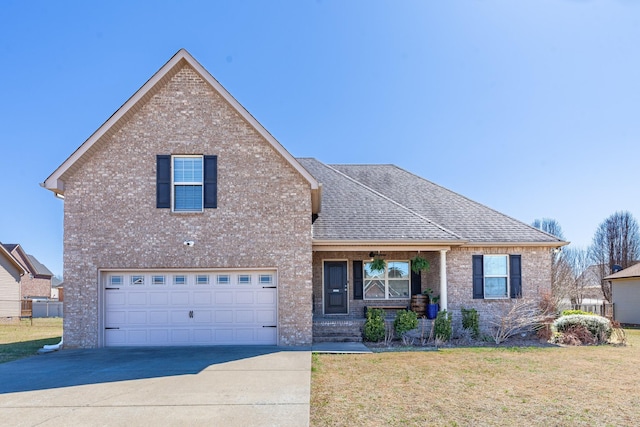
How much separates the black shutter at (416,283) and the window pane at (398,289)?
0.23 meters

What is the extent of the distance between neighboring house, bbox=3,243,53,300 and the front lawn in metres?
41.5

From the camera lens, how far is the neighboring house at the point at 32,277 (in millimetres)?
44219

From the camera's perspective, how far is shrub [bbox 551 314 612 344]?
15.2 m

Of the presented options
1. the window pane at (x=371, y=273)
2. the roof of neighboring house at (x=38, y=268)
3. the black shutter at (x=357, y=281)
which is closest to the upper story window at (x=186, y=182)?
the black shutter at (x=357, y=281)

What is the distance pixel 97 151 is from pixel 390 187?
1135 cm

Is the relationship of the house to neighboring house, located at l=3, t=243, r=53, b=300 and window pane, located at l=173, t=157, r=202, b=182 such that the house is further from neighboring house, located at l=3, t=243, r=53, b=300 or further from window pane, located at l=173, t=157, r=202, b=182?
neighboring house, located at l=3, t=243, r=53, b=300

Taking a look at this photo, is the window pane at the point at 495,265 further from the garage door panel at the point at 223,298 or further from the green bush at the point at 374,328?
the garage door panel at the point at 223,298

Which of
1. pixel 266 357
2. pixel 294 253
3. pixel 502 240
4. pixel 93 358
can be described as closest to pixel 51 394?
pixel 93 358

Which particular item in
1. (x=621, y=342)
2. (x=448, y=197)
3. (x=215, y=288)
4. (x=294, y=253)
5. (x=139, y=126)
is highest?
(x=139, y=126)

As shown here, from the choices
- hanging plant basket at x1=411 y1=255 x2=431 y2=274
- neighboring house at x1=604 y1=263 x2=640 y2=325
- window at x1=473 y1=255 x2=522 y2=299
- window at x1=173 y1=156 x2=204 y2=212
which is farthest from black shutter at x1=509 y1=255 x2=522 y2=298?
neighboring house at x1=604 y1=263 x2=640 y2=325

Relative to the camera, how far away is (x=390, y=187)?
2053 centimetres

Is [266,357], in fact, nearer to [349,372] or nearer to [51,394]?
[349,372]

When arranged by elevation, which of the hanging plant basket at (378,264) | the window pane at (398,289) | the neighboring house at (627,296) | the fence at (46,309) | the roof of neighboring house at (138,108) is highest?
the roof of neighboring house at (138,108)

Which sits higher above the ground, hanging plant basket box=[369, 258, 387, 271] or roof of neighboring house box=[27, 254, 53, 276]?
A: hanging plant basket box=[369, 258, 387, 271]
